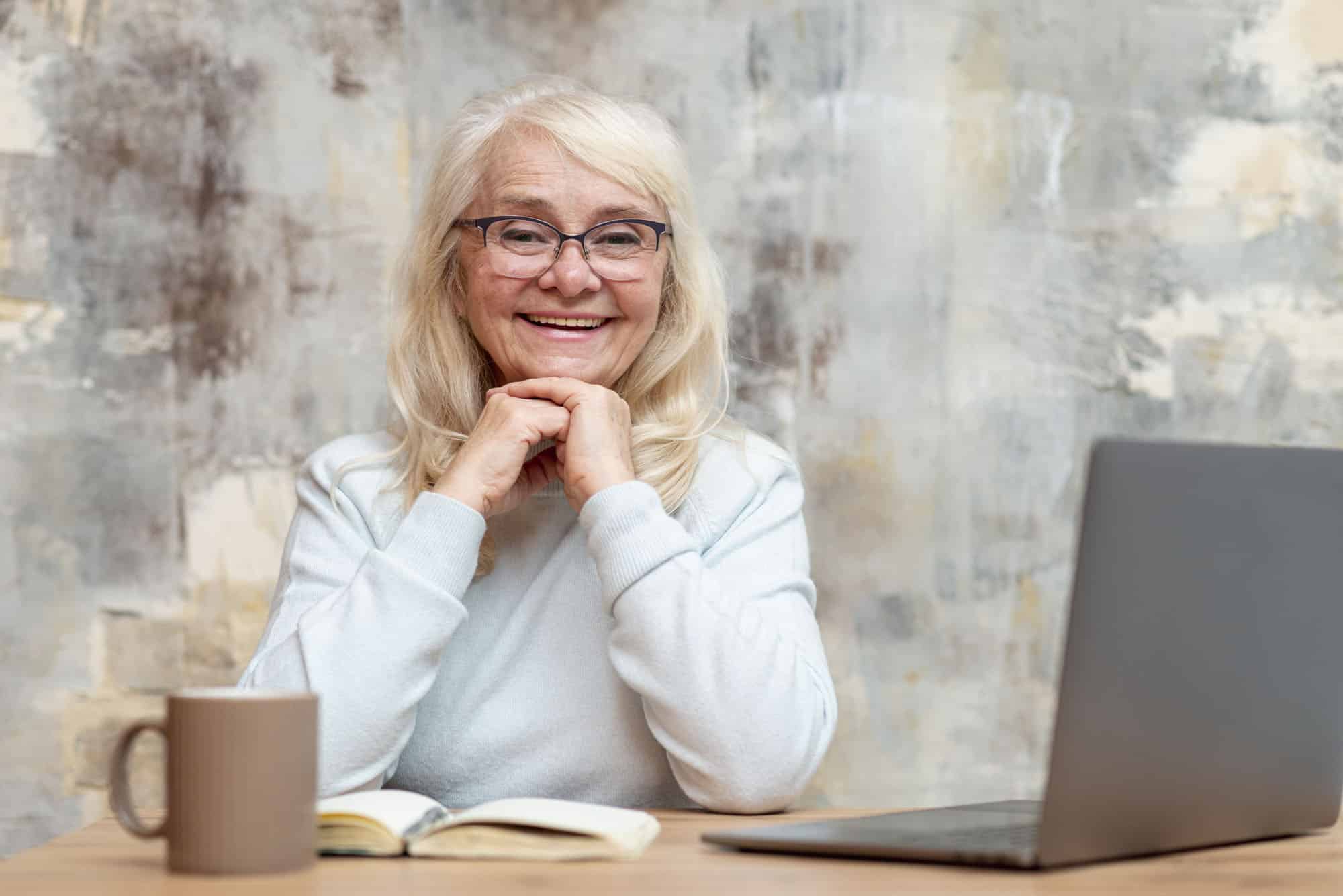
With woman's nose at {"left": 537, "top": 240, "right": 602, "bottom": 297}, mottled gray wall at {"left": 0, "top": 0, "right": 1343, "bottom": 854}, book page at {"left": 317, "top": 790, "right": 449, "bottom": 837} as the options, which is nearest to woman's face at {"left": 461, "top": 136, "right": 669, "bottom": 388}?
woman's nose at {"left": 537, "top": 240, "right": 602, "bottom": 297}

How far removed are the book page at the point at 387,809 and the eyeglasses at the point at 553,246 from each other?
836 millimetres

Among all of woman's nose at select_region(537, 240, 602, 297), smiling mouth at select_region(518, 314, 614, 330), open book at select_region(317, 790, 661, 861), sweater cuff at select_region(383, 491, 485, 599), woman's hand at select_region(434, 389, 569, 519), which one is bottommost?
open book at select_region(317, 790, 661, 861)

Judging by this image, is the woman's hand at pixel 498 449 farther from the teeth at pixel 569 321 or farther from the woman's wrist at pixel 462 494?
the teeth at pixel 569 321

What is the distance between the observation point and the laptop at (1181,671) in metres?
0.90

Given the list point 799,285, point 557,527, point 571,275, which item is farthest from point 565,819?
point 799,285

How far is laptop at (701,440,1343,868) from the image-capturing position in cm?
90

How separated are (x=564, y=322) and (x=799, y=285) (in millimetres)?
1076

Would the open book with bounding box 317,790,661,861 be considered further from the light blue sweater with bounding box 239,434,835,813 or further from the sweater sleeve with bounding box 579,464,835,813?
the sweater sleeve with bounding box 579,464,835,813

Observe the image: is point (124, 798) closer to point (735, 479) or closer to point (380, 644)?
point (380, 644)

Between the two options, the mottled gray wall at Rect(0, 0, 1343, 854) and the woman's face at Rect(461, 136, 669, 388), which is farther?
the mottled gray wall at Rect(0, 0, 1343, 854)

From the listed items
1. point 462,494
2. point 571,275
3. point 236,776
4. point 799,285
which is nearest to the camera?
point 236,776

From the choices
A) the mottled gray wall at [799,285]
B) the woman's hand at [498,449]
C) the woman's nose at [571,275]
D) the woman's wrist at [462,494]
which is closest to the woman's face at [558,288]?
the woman's nose at [571,275]

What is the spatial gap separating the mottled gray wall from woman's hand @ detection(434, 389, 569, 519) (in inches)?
43.0

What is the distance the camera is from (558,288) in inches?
72.2
